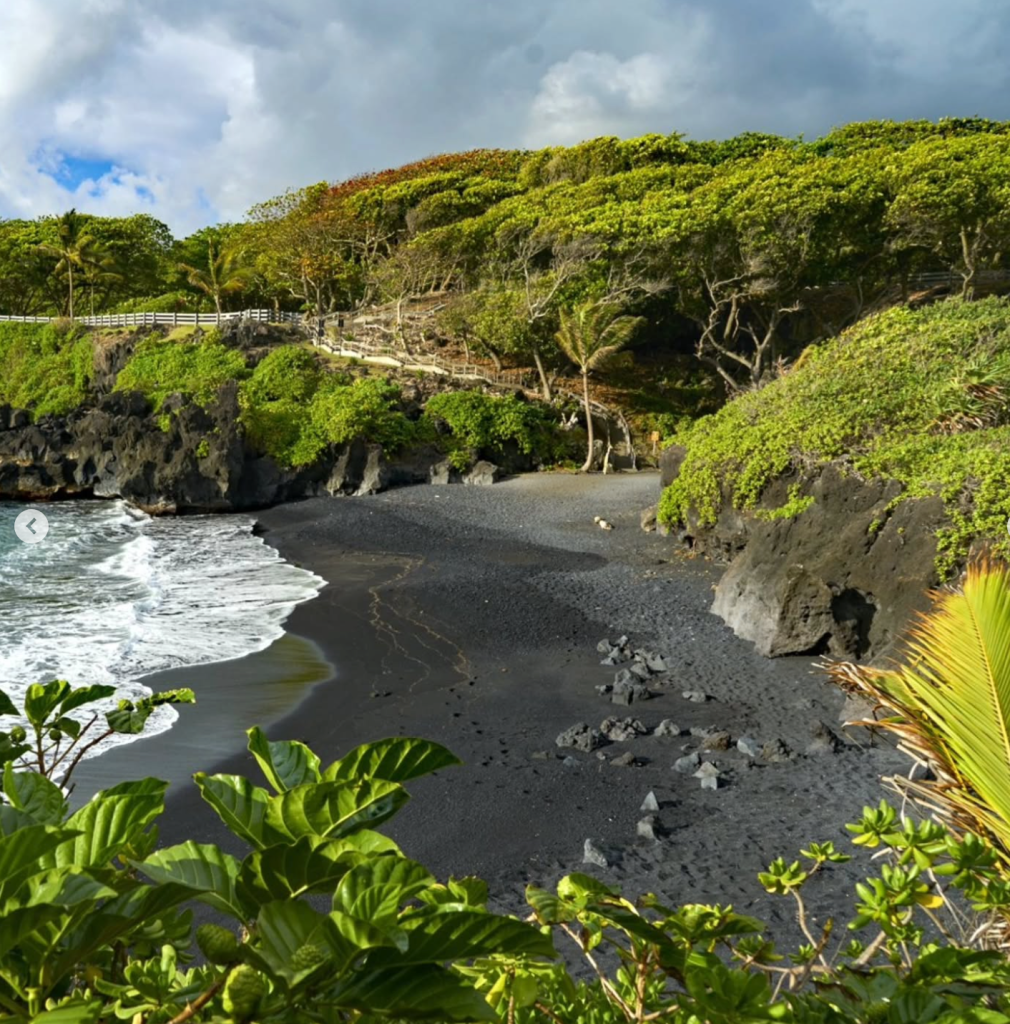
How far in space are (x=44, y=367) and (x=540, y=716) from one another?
36085mm

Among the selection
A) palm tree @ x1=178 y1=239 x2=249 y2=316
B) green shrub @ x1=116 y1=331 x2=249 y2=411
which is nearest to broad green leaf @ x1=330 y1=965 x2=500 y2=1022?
green shrub @ x1=116 y1=331 x2=249 y2=411

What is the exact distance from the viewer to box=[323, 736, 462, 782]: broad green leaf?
1108 millimetres

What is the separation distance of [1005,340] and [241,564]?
15408mm

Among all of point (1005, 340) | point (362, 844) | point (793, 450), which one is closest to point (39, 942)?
point (362, 844)

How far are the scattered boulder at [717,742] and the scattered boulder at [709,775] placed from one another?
421mm

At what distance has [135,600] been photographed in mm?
15234

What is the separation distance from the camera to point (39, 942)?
3.03 ft

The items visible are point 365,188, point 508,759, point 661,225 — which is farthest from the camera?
point 365,188

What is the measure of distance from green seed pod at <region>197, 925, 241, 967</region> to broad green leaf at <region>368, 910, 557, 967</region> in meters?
0.16

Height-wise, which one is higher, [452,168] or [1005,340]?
[452,168]

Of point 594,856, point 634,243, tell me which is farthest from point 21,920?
point 634,243

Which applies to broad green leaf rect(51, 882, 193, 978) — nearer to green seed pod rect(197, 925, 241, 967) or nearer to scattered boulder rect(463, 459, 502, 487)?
green seed pod rect(197, 925, 241, 967)

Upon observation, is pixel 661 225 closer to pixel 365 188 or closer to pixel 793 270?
pixel 793 270

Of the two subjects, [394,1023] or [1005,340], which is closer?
[394,1023]
